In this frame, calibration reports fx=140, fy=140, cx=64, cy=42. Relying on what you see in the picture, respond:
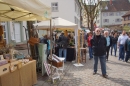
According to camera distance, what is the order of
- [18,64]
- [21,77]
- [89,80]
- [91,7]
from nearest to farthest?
[18,64]
[21,77]
[89,80]
[91,7]

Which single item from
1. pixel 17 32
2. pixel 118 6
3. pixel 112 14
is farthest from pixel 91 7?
pixel 118 6

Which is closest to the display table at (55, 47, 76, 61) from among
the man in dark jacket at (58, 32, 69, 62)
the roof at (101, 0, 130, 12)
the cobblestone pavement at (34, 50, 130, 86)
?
the man in dark jacket at (58, 32, 69, 62)

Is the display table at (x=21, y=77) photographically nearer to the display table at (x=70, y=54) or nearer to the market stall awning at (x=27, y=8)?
the market stall awning at (x=27, y=8)

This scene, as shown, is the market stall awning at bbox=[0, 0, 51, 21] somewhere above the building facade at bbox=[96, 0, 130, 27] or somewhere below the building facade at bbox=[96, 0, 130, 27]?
below

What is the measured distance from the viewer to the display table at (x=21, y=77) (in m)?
3.26

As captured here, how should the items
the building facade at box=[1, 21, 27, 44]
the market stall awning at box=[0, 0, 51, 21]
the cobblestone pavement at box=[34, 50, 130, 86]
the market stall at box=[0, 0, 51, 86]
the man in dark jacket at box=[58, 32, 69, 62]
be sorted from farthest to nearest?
the building facade at box=[1, 21, 27, 44] < the man in dark jacket at box=[58, 32, 69, 62] < the cobblestone pavement at box=[34, 50, 130, 86] < the market stall at box=[0, 0, 51, 86] < the market stall awning at box=[0, 0, 51, 21]

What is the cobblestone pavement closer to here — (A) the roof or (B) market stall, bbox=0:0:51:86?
(B) market stall, bbox=0:0:51:86

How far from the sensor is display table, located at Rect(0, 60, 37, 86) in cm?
326

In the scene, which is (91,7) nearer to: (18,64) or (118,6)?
(18,64)

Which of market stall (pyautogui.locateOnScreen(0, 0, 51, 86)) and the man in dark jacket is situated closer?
market stall (pyautogui.locateOnScreen(0, 0, 51, 86))

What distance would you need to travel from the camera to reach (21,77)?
3.86 metres

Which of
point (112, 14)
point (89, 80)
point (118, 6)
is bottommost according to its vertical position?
point (89, 80)

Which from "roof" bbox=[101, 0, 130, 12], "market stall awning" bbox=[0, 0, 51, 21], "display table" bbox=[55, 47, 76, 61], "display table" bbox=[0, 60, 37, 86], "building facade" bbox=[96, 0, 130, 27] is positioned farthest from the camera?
"roof" bbox=[101, 0, 130, 12]

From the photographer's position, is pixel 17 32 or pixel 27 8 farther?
pixel 17 32
